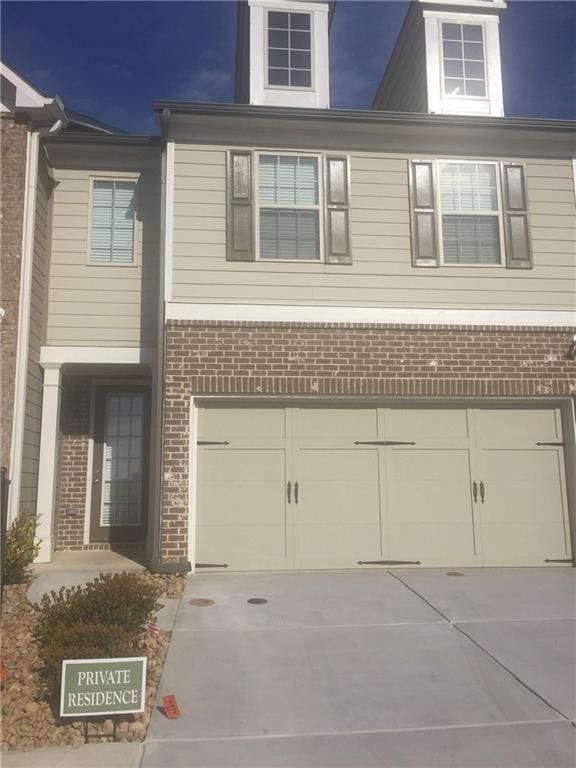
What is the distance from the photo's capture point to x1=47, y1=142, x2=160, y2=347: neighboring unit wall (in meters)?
8.98

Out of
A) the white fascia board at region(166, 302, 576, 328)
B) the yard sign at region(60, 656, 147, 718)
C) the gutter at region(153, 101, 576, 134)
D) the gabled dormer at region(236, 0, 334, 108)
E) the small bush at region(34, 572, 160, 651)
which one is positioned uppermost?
the gabled dormer at region(236, 0, 334, 108)

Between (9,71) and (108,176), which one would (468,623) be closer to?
(108,176)

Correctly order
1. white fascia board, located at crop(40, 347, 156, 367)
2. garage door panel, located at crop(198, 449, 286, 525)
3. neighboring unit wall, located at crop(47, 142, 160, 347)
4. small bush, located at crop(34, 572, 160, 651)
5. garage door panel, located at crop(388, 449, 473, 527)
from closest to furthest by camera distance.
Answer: small bush, located at crop(34, 572, 160, 651) → garage door panel, located at crop(198, 449, 286, 525) → garage door panel, located at crop(388, 449, 473, 527) → white fascia board, located at crop(40, 347, 156, 367) → neighboring unit wall, located at crop(47, 142, 160, 347)

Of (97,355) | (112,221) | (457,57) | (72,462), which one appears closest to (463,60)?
(457,57)

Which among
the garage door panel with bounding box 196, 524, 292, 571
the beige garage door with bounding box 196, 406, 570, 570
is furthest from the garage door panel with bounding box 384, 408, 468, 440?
the garage door panel with bounding box 196, 524, 292, 571

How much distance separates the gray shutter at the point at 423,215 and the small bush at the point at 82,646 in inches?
237

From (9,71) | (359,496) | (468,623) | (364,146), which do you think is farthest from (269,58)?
(468,623)

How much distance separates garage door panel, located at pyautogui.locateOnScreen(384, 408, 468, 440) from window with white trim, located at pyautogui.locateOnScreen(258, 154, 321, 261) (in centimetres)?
232

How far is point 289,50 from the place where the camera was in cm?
971

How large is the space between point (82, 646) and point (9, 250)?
5.71 meters

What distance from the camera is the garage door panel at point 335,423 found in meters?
8.24

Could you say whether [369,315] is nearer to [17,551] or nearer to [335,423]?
[335,423]

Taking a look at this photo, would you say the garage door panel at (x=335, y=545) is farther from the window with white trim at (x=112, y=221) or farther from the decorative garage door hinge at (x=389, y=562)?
the window with white trim at (x=112, y=221)

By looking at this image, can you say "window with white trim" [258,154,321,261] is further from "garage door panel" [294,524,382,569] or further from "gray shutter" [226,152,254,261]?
"garage door panel" [294,524,382,569]
